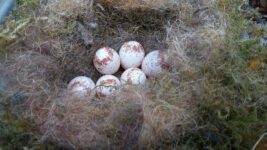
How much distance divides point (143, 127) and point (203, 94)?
17 cm

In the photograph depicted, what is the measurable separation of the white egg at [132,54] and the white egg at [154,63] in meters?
0.03

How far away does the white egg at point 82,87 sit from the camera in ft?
4.24

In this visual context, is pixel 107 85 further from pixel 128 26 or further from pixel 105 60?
pixel 128 26

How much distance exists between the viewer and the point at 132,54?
58.6 inches

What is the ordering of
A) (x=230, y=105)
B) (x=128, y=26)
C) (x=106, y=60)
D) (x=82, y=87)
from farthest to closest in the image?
(x=128, y=26)
(x=106, y=60)
(x=82, y=87)
(x=230, y=105)

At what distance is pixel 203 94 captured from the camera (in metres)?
1.15

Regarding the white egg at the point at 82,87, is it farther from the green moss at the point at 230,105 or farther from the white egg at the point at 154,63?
the green moss at the point at 230,105

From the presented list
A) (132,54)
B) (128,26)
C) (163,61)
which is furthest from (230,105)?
(128,26)

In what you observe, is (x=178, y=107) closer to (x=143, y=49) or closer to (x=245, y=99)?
(x=245, y=99)

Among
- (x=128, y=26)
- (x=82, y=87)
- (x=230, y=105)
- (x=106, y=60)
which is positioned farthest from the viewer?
(x=128, y=26)

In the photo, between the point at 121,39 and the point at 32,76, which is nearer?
the point at 32,76

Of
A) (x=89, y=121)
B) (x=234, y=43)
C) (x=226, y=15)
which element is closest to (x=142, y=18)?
(x=226, y=15)

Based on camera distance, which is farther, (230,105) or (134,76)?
(134,76)

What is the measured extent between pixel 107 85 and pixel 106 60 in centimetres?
12
